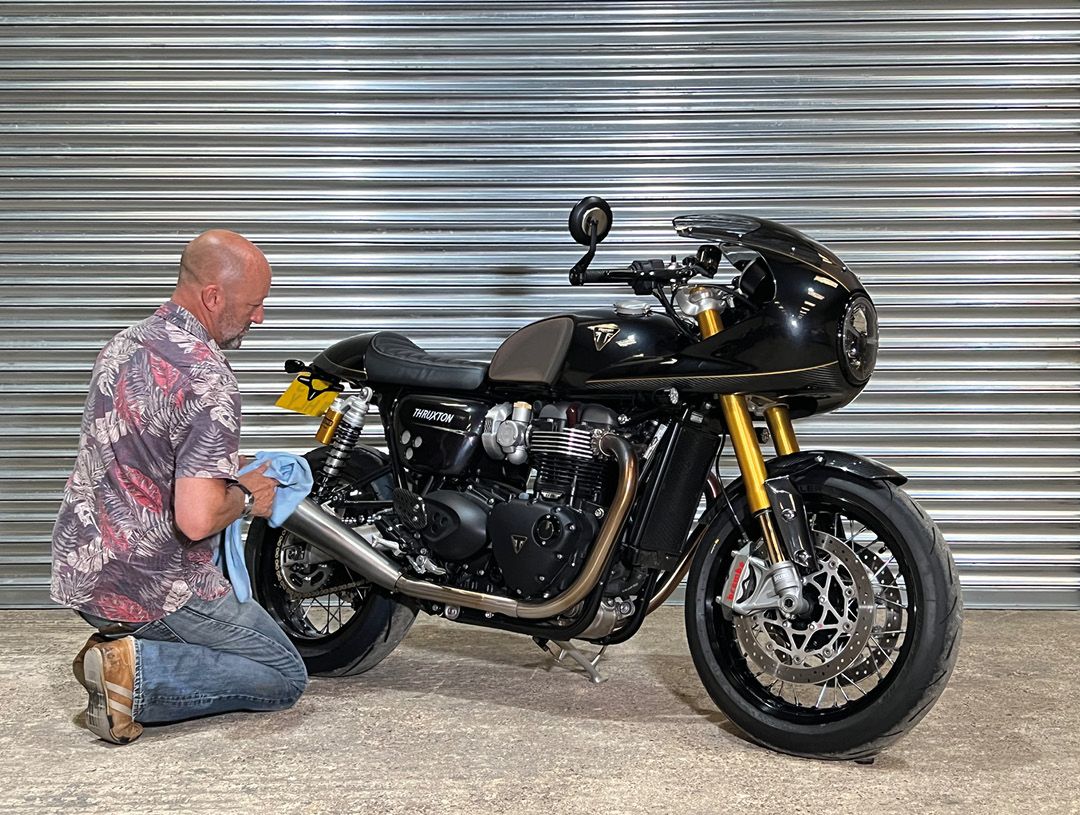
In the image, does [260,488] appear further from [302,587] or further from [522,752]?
[522,752]

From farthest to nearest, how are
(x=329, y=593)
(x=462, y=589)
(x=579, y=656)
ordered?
(x=329, y=593) < (x=579, y=656) < (x=462, y=589)

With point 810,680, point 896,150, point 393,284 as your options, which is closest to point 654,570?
point 810,680

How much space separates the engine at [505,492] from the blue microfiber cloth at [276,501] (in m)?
0.34

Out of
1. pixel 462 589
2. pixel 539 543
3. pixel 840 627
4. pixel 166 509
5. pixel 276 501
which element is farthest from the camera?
pixel 462 589

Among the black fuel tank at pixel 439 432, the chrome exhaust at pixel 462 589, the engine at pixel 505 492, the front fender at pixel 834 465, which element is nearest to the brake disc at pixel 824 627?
the front fender at pixel 834 465

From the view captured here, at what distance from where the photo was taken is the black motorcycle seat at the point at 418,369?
3863mm

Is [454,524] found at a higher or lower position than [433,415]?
lower

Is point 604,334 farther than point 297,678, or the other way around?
point 297,678

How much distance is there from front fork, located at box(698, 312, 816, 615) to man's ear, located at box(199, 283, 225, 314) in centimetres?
143

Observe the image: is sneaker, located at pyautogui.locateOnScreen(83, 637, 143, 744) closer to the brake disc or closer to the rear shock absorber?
the rear shock absorber

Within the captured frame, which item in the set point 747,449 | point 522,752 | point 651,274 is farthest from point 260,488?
point 747,449

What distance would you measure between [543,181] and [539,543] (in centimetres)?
222

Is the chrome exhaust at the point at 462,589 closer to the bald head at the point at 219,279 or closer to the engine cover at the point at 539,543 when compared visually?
the engine cover at the point at 539,543

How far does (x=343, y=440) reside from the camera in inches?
161
